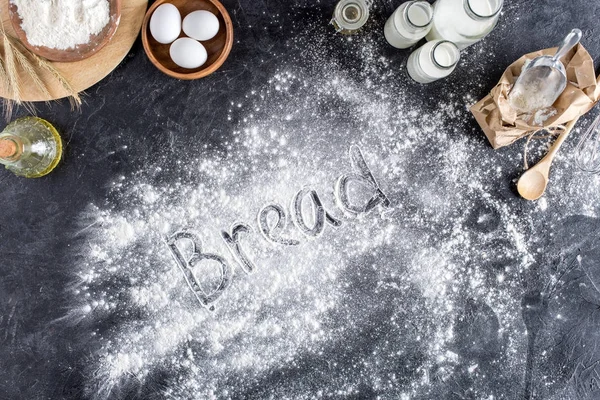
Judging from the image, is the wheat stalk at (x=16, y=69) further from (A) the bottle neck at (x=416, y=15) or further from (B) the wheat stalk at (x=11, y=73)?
(A) the bottle neck at (x=416, y=15)

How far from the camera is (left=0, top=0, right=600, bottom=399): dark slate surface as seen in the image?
115 cm

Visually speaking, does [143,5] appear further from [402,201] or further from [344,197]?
[402,201]

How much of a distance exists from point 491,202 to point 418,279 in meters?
0.25

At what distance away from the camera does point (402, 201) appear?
1.17 m

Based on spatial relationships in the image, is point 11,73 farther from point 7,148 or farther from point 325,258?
point 325,258

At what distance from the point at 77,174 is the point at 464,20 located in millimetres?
926

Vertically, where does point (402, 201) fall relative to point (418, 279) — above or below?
above

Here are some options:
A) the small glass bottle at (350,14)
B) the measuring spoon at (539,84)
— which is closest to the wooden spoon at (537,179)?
the measuring spoon at (539,84)

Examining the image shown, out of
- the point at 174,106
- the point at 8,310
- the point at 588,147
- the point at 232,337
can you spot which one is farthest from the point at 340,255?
the point at 8,310

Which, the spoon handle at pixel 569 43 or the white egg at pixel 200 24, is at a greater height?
the white egg at pixel 200 24

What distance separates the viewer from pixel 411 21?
1069 millimetres

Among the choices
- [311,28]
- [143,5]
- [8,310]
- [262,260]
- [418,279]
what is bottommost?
[418,279]

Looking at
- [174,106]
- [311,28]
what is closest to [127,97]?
[174,106]

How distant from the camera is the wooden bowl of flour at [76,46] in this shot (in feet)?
3.37
